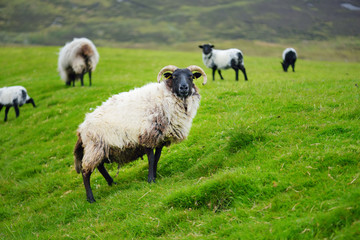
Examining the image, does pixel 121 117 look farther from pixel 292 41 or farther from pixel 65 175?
pixel 292 41

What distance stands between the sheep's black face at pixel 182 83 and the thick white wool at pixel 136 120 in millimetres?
202

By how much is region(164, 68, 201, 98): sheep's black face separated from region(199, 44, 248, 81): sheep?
12.2 meters

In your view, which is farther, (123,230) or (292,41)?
(292,41)

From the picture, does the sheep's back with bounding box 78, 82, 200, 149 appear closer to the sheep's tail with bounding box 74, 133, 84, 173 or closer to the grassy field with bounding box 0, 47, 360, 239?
the sheep's tail with bounding box 74, 133, 84, 173

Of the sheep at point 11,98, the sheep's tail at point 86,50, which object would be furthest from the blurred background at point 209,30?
the sheep at point 11,98

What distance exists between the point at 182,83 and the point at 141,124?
1.54m

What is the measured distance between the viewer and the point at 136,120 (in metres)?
8.04

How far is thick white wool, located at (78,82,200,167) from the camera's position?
8039 millimetres

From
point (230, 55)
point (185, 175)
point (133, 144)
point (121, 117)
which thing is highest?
point (230, 55)

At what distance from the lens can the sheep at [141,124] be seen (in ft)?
26.3

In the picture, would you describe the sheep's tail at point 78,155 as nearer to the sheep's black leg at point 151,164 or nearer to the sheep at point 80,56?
the sheep's black leg at point 151,164

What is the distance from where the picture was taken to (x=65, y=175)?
1082 centimetres

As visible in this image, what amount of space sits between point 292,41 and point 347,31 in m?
34.2

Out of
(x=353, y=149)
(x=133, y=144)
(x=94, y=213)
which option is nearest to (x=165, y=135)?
(x=133, y=144)
